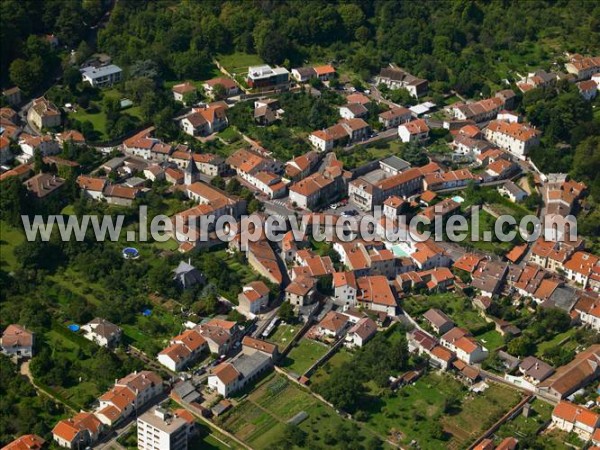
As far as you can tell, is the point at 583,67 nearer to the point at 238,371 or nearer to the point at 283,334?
the point at 283,334

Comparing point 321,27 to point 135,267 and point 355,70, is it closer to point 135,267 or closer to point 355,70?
point 355,70

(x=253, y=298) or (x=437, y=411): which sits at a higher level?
(x=253, y=298)

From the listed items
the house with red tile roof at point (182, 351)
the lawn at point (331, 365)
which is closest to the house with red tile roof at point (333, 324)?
the lawn at point (331, 365)

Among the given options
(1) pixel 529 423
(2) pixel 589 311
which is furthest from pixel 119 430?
(2) pixel 589 311

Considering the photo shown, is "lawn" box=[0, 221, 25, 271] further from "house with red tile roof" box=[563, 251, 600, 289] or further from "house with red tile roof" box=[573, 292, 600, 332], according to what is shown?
"house with red tile roof" box=[563, 251, 600, 289]

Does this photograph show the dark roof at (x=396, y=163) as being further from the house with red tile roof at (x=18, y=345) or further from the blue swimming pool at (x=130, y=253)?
the house with red tile roof at (x=18, y=345)
